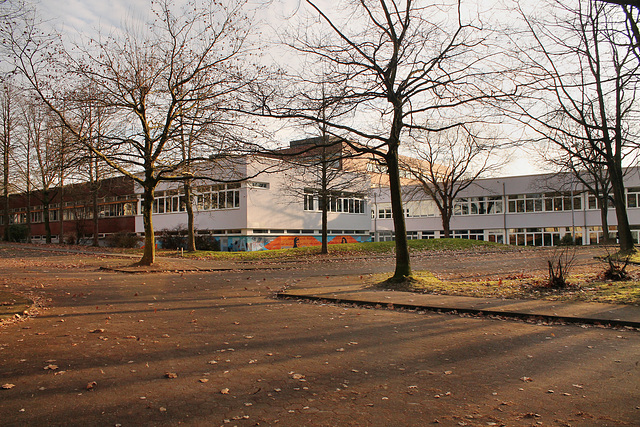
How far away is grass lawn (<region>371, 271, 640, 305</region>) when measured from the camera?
33.4ft

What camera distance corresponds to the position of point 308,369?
5566 mm

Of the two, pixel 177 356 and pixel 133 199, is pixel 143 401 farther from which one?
pixel 133 199

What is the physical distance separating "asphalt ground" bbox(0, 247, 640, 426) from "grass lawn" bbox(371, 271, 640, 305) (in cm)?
263

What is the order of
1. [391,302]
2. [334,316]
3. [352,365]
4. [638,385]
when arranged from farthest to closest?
[391,302] → [334,316] → [352,365] → [638,385]

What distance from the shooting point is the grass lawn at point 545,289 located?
401 inches

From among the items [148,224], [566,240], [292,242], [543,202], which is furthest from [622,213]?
[543,202]

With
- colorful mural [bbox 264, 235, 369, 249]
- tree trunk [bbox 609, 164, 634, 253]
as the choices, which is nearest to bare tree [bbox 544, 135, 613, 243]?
tree trunk [bbox 609, 164, 634, 253]

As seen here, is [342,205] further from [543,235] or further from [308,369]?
[308,369]

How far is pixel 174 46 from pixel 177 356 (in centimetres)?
1595

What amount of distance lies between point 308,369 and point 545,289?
811cm

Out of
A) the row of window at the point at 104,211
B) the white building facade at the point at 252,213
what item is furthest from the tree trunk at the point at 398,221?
the row of window at the point at 104,211

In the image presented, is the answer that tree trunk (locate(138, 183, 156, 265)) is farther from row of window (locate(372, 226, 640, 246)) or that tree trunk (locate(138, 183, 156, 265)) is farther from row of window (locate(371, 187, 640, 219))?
row of window (locate(372, 226, 640, 246))

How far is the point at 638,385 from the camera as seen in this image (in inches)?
193

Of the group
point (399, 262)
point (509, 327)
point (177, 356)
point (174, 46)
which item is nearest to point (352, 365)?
point (177, 356)
